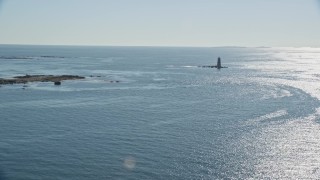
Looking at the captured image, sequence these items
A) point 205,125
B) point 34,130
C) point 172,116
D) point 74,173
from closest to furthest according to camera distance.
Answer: point 74,173, point 34,130, point 205,125, point 172,116

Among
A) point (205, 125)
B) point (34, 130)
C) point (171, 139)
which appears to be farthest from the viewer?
point (205, 125)

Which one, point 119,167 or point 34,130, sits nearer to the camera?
point 119,167

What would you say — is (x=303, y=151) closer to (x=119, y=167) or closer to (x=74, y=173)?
(x=119, y=167)

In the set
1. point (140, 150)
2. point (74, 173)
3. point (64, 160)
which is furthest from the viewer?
point (140, 150)

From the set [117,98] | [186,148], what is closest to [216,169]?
[186,148]

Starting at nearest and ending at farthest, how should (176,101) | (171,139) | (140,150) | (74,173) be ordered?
(74,173), (140,150), (171,139), (176,101)

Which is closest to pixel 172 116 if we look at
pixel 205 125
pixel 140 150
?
pixel 205 125

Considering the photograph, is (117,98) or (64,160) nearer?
(64,160)

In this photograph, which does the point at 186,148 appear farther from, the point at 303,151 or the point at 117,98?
the point at 117,98

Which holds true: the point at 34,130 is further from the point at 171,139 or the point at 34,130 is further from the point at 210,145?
the point at 210,145
